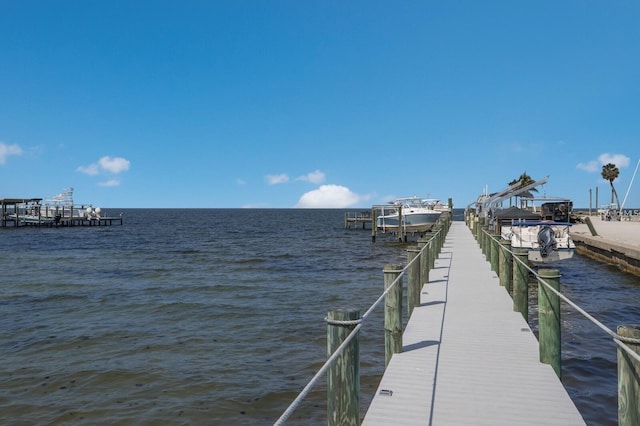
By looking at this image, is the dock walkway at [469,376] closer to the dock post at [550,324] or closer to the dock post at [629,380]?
the dock post at [550,324]

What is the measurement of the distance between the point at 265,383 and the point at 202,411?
4.45 feet

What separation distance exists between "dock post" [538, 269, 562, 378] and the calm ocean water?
1578mm

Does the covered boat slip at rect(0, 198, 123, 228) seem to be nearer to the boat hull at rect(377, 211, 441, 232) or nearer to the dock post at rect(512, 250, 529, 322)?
the boat hull at rect(377, 211, 441, 232)

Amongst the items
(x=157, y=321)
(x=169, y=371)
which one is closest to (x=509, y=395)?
(x=169, y=371)

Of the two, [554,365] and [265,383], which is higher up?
[554,365]

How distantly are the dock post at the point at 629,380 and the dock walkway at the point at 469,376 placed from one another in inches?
44.5

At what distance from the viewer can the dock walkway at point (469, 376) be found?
4.75 meters

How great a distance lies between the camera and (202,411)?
25.2ft

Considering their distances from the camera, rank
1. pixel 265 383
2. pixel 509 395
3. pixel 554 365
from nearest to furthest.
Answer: pixel 509 395 < pixel 554 365 < pixel 265 383

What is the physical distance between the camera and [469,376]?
5.73m

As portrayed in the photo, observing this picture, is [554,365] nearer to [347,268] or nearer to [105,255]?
[347,268]

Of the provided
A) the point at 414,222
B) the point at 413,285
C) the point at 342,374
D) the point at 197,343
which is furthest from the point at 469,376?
the point at 414,222

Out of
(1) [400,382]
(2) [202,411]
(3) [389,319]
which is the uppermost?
→ (3) [389,319]

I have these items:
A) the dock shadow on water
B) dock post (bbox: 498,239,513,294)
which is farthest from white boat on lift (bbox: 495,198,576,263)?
dock post (bbox: 498,239,513,294)
